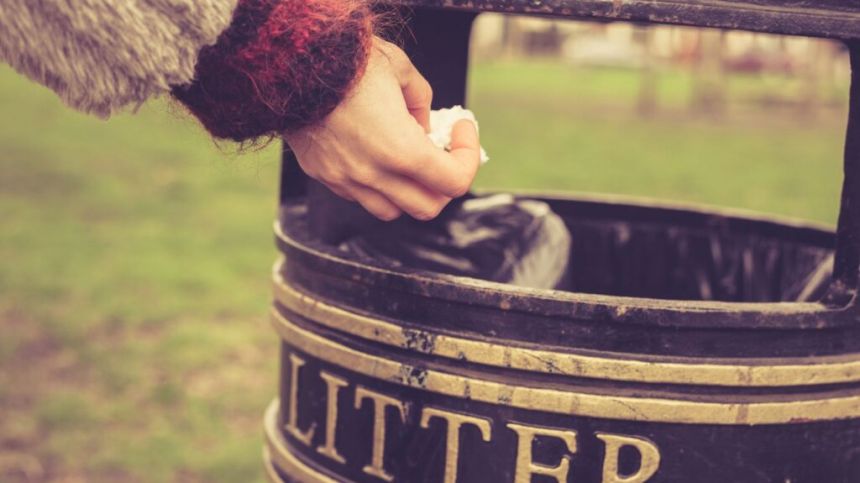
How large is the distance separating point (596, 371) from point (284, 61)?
0.48 metres

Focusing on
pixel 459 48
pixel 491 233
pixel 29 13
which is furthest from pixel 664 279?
pixel 29 13

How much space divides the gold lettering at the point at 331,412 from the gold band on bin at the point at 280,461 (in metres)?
0.04

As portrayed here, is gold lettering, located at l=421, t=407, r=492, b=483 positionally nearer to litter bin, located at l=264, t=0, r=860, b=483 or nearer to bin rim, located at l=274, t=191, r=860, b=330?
litter bin, located at l=264, t=0, r=860, b=483

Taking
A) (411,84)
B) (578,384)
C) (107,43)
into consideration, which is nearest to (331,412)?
(578,384)

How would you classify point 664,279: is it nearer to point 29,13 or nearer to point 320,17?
point 320,17

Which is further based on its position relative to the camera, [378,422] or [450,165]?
[378,422]

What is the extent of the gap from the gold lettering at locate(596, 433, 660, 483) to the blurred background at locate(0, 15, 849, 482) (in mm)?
530

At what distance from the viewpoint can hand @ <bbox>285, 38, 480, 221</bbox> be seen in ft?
3.54

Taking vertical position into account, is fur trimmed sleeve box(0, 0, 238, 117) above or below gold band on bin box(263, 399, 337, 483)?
above

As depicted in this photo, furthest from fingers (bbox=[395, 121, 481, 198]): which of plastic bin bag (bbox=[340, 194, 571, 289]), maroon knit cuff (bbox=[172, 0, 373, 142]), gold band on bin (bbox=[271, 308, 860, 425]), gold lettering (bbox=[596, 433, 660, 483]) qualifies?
plastic bin bag (bbox=[340, 194, 571, 289])

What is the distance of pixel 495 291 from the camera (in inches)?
47.2

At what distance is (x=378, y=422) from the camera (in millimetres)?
1303

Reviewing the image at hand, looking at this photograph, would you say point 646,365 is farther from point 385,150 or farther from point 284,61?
point 284,61

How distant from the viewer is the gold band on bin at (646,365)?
3.84 feet
